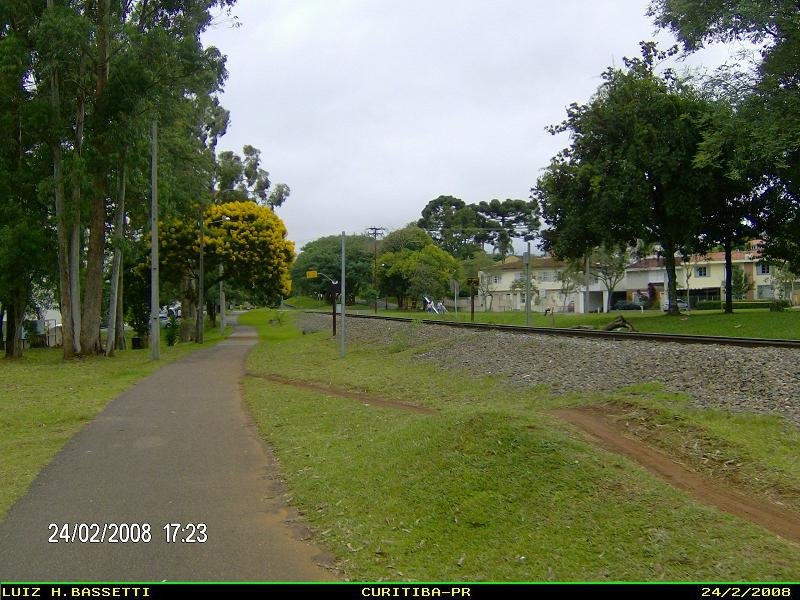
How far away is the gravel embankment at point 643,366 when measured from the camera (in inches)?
387

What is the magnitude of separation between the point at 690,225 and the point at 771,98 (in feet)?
26.9

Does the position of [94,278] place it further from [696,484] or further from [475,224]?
[475,224]

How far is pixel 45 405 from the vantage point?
13.6m

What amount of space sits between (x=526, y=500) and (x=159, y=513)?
320cm

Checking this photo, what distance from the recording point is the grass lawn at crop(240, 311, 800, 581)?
15.9 feet

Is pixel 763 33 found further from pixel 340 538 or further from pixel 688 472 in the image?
pixel 340 538

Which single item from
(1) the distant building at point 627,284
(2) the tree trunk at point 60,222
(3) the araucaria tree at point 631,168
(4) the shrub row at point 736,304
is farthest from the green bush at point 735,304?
(2) the tree trunk at point 60,222

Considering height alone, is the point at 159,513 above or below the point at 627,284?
below

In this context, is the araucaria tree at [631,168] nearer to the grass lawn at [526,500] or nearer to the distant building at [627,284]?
the grass lawn at [526,500]

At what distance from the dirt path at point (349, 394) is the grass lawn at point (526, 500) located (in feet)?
6.51

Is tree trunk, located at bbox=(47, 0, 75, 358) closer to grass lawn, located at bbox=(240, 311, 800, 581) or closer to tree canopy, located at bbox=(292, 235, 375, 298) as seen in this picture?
grass lawn, located at bbox=(240, 311, 800, 581)

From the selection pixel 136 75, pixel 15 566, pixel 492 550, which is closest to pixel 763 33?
pixel 136 75


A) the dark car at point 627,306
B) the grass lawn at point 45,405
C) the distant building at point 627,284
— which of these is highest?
the distant building at point 627,284

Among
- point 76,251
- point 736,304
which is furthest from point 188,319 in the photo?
point 736,304
